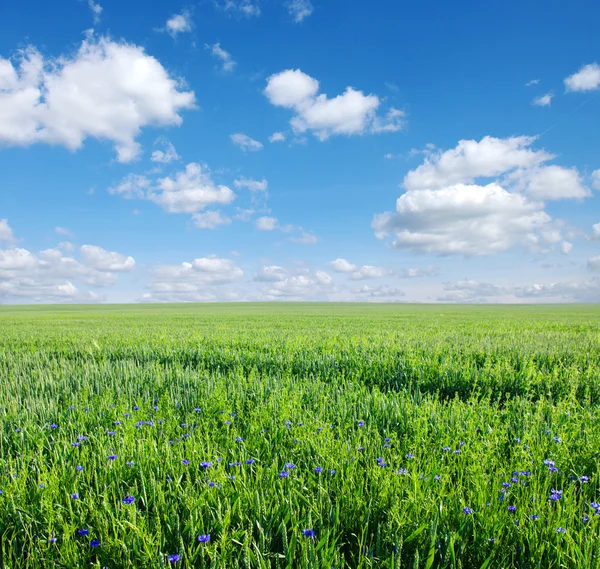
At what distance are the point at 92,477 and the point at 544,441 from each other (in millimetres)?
4267

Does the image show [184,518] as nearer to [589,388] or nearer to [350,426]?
[350,426]

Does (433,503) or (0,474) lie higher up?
(433,503)

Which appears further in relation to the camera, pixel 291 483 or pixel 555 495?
pixel 291 483

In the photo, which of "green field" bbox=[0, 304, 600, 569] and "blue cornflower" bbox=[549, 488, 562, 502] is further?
"blue cornflower" bbox=[549, 488, 562, 502]

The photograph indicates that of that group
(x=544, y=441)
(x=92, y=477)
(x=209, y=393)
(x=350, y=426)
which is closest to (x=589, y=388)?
(x=544, y=441)

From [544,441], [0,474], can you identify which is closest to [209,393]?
[0,474]

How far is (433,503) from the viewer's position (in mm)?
2676

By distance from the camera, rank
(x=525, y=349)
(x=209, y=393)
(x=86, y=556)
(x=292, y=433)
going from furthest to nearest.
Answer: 1. (x=525, y=349)
2. (x=209, y=393)
3. (x=292, y=433)
4. (x=86, y=556)

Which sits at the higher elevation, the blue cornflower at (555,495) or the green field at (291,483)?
the blue cornflower at (555,495)

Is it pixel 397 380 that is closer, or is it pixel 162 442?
pixel 162 442

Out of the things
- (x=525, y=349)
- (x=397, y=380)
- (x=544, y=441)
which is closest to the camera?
(x=544, y=441)

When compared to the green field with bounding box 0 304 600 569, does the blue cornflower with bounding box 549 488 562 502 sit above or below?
above

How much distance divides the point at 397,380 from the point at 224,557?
20.2ft

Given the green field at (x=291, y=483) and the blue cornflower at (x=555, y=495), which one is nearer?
the green field at (x=291, y=483)
